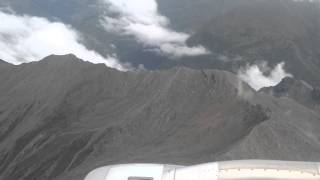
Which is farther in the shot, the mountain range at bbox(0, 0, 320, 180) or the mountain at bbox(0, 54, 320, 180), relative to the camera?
the mountain at bbox(0, 54, 320, 180)

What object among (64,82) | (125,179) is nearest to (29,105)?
(64,82)

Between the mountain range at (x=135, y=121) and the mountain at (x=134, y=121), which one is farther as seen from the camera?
the mountain at (x=134, y=121)

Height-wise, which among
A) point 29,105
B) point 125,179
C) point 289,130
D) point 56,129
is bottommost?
point 125,179

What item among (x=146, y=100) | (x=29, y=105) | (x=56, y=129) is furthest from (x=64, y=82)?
(x=146, y=100)

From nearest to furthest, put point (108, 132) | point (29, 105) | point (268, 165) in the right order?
1. point (268, 165)
2. point (108, 132)
3. point (29, 105)

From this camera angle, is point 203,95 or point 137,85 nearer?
point 203,95

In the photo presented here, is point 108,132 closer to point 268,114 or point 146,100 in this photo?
point 146,100

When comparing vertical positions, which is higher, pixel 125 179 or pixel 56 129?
pixel 56 129

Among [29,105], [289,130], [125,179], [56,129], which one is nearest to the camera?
[125,179]
